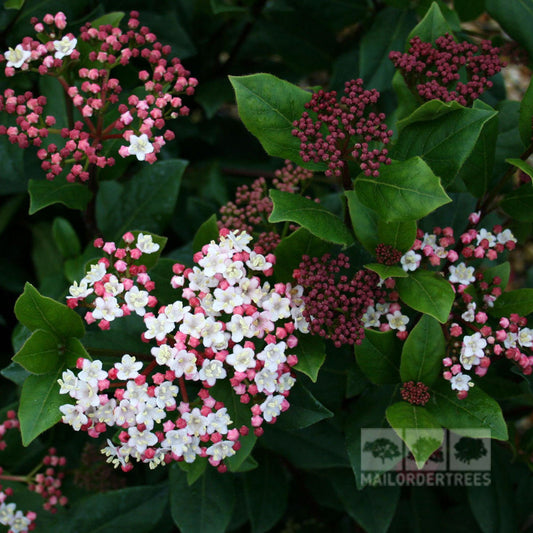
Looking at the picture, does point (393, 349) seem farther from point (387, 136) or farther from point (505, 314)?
point (387, 136)

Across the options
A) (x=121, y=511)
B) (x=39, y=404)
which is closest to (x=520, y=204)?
(x=39, y=404)

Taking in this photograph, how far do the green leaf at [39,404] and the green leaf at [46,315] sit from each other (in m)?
0.13

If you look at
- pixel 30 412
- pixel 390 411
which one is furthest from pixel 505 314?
pixel 30 412

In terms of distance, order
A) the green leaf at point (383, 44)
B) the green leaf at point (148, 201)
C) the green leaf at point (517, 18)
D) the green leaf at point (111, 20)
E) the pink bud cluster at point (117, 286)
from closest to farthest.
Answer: the pink bud cluster at point (117, 286)
the green leaf at point (111, 20)
the green leaf at point (517, 18)
the green leaf at point (148, 201)
the green leaf at point (383, 44)

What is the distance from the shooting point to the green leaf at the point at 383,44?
2.72 meters

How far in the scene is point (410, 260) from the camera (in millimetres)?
1974

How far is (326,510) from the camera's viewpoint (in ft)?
10.4

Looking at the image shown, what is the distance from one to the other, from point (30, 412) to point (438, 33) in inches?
71.5

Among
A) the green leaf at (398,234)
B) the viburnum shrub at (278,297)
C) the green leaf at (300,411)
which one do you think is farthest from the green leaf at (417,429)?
the green leaf at (398,234)

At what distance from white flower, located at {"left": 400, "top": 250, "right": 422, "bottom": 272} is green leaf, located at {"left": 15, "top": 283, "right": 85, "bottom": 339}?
104cm

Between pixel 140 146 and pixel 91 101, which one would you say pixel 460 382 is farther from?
pixel 91 101

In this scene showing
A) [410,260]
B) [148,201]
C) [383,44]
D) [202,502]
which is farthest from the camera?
[383,44]

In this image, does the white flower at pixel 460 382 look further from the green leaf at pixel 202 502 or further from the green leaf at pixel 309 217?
the green leaf at pixel 202 502

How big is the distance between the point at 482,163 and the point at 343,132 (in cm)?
56
